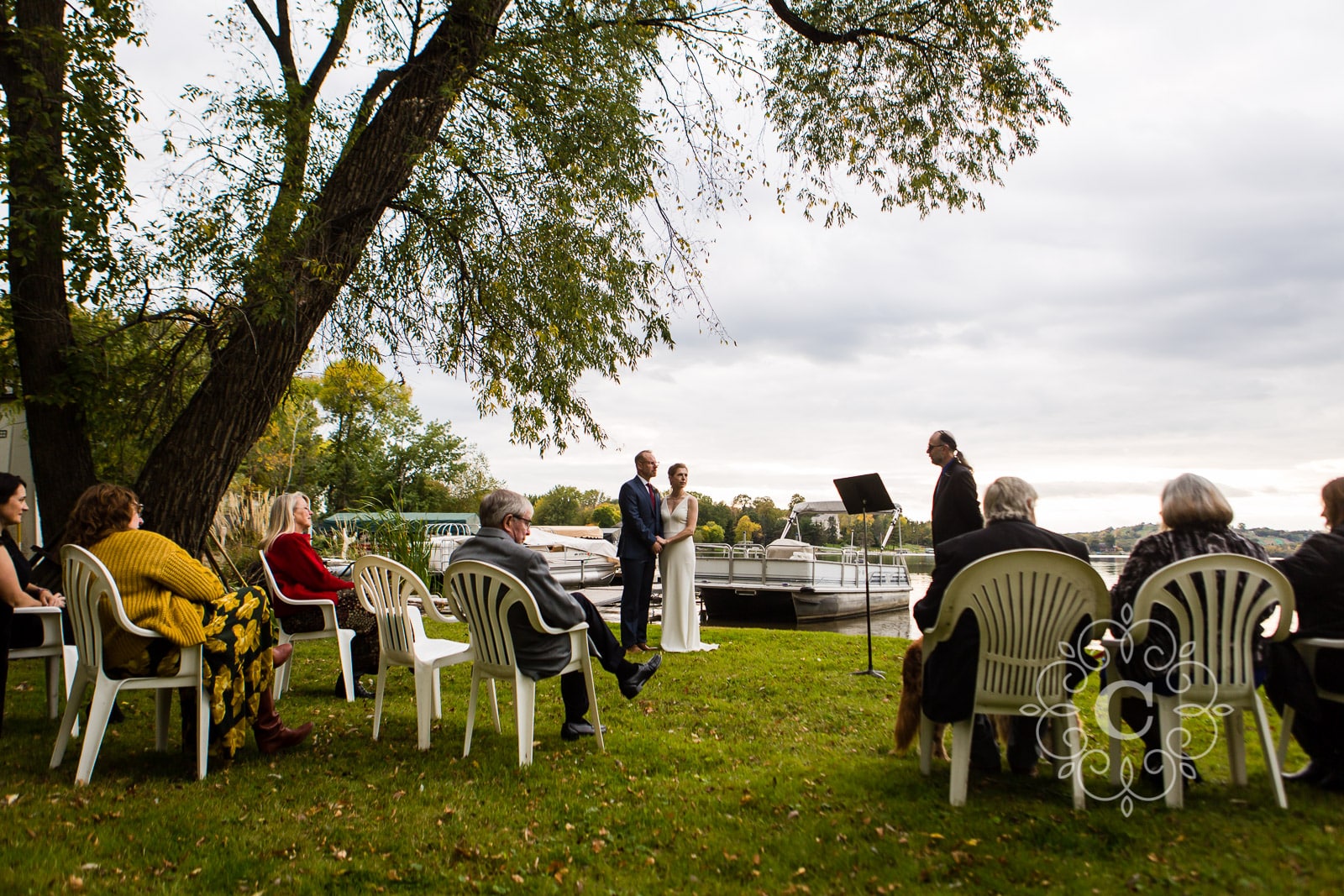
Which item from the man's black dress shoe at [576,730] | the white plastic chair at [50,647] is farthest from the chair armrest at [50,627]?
the man's black dress shoe at [576,730]

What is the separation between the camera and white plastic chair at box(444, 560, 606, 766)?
4742 millimetres

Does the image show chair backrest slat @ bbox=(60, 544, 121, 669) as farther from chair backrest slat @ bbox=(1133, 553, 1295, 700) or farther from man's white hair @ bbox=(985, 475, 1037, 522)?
chair backrest slat @ bbox=(1133, 553, 1295, 700)

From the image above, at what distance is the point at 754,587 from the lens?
24312 mm

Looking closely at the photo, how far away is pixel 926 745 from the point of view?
439 cm

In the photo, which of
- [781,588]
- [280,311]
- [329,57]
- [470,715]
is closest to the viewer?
[470,715]

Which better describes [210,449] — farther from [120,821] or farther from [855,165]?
[855,165]

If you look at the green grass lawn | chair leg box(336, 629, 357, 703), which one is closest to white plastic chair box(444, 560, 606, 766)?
the green grass lawn

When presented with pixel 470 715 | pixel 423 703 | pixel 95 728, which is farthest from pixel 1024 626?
pixel 95 728

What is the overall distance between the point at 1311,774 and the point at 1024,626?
1.58 metres

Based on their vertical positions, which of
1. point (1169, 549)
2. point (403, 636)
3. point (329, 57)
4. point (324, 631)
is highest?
point (329, 57)

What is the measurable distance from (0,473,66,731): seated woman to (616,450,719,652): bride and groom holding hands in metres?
5.09

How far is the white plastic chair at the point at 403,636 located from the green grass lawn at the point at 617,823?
27 cm

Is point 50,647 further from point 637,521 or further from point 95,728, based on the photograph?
point 637,521

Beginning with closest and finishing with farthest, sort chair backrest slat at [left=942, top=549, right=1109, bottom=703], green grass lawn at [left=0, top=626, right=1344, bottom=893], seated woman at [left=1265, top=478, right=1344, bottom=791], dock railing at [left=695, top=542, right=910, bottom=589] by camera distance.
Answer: green grass lawn at [left=0, top=626, right=1344, bottom=893]
chair backrest slat at [left=942, top=549, right=1109, bottom=703]
seated woman at [left=1265, top=478, right=1344, bottom=791]
dock railing at [left=695, top=542, right=910, bottom=589]
